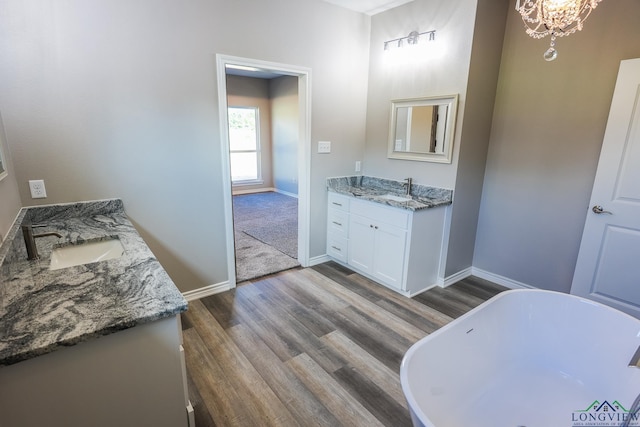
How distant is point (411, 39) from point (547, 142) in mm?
1528

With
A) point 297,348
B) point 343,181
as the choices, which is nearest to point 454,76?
point 343,181

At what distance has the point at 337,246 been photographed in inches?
142

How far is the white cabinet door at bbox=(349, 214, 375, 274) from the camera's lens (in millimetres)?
3209

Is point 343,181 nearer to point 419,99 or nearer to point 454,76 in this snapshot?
point 419,99

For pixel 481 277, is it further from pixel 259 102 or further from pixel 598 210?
pixel 259 102

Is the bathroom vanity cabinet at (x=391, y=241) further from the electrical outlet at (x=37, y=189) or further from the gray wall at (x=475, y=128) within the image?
the electrical outlet at (x=37, y=189)

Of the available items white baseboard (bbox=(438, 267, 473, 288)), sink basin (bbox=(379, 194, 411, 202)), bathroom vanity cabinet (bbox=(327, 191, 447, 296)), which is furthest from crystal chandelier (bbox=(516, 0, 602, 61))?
white baseboard (bbox=(438, 267, 473, 288))

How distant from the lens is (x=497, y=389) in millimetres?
Answer: 1808

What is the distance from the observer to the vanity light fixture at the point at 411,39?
2.89 metres

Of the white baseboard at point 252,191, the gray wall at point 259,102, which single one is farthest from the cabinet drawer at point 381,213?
the gray wall at point 259,102

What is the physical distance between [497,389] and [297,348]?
1.24 m

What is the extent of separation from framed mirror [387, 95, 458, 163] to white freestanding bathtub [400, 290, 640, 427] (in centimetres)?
148

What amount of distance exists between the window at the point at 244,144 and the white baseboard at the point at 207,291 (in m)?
4.36

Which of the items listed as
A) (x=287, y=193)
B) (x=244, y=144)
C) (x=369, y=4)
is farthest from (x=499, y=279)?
(x=244, y=144)
